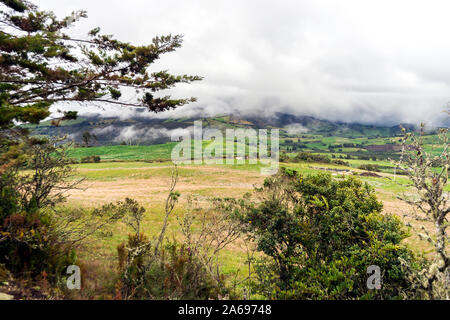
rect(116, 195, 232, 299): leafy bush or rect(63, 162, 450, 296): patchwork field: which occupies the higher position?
rect(116, 195, 232, 299): leafy bush

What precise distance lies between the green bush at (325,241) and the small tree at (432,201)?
769 millimetres

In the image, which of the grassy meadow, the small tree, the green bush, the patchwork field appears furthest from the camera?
the patchwork field

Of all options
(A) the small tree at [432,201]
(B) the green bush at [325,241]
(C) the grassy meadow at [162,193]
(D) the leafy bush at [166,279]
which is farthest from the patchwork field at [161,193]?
(A) the small tree at [432,201]

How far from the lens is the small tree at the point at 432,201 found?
438 centimetres

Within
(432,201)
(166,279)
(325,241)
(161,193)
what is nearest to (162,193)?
(161,193)

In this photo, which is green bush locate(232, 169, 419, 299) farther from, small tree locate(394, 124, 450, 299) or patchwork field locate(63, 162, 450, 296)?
patchwork field locate(63, 162, 450, 296)

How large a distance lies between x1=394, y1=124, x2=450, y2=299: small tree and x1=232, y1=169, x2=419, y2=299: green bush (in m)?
0.77

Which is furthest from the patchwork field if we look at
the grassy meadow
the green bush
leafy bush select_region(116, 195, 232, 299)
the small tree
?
the small tree

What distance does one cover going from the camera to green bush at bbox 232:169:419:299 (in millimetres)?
5598

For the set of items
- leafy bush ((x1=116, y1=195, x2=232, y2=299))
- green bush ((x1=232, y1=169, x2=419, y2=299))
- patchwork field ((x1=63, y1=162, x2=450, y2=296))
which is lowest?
patchwork field ((x1=63, y1=162, x2=450, y2=296))

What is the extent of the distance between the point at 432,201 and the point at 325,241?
10.6ft

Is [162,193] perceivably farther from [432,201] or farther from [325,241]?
[432,201]

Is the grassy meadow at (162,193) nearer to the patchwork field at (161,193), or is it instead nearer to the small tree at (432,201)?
the patchwork field at (161,193)
